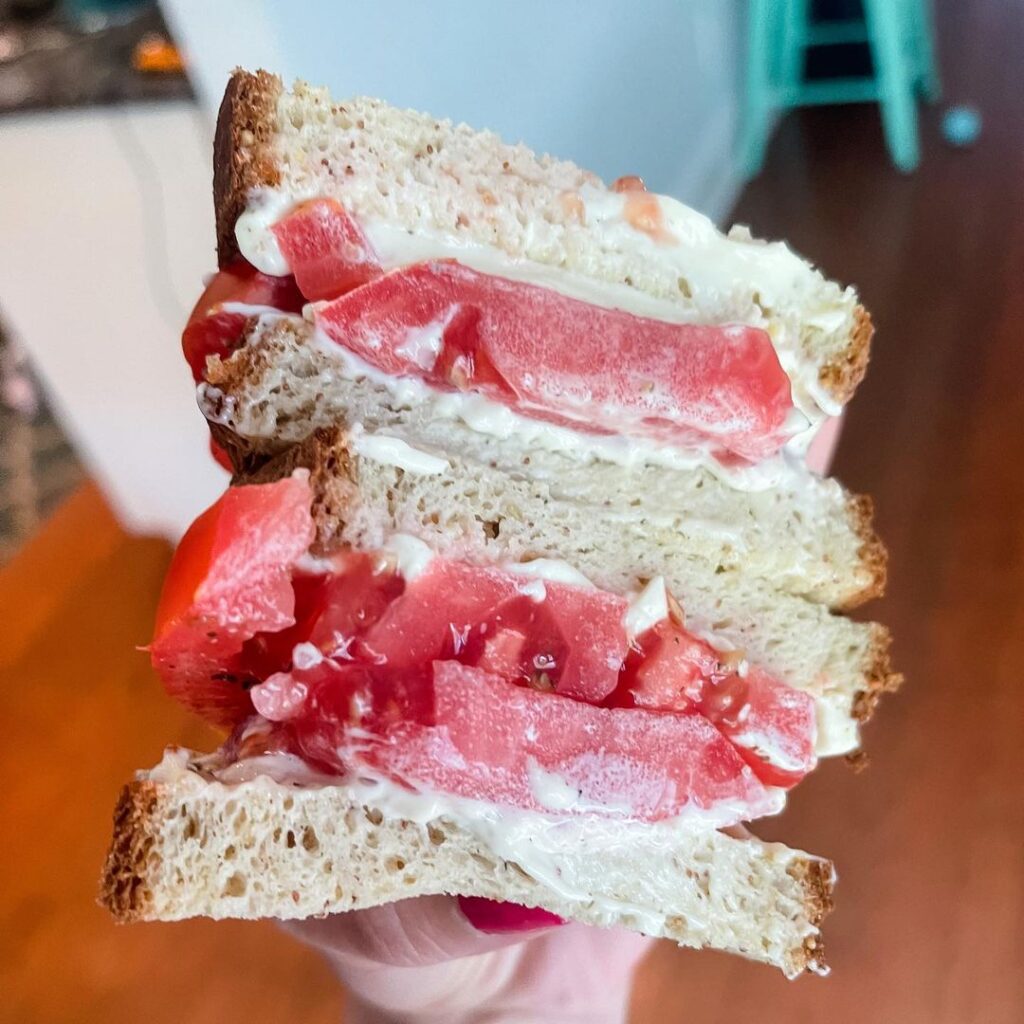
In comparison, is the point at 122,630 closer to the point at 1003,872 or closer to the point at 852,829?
the point at 852,829

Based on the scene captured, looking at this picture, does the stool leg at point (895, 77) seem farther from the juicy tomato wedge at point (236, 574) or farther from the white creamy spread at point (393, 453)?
the juicy tomato wedge at point (236, 574)

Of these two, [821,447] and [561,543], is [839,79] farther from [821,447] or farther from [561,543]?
[561,543]

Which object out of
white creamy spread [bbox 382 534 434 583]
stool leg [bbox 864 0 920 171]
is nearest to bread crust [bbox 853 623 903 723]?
white creamy spread [bbox 382 534 434 583]

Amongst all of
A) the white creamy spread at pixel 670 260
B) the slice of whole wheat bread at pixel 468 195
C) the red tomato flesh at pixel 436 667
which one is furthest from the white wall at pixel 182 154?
the red tomato flesh at pixel 436 667

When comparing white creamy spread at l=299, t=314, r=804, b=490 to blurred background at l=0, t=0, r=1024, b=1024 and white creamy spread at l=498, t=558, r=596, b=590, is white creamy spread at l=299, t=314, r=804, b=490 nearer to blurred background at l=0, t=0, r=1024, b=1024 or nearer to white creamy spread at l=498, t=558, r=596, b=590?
white creamy spread at l=498, t=558, r=596, b=590

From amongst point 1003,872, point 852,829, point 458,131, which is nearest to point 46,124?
point 458,131
